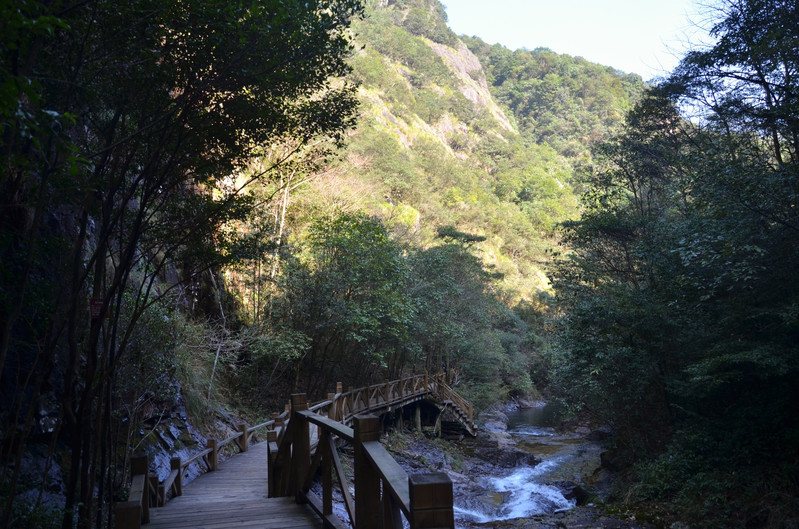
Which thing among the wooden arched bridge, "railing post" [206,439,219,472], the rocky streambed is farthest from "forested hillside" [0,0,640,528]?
the rocky streambed

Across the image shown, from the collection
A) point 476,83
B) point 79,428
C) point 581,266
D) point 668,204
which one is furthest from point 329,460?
point 476,83

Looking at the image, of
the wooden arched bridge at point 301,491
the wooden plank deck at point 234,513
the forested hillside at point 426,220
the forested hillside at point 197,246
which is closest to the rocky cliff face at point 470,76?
the forested hillside at point 426,220

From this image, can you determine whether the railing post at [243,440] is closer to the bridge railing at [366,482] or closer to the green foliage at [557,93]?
the bridge railing at [366,482]

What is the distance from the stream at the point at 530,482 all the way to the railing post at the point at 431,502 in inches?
395

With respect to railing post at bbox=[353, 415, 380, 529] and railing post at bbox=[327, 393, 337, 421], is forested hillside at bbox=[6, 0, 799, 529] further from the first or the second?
railing post at bbox=[327, 393, 337, 421]

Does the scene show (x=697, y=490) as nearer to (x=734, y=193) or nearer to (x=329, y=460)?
(x=734, y=193)

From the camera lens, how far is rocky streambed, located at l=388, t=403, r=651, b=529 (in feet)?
35.7

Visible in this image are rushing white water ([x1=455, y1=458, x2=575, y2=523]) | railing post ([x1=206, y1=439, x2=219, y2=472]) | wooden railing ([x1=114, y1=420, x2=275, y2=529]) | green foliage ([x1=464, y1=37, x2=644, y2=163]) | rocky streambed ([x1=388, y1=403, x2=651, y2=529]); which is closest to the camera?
wooden railing ([x1=114, y1=420, x2=275, y2=529])

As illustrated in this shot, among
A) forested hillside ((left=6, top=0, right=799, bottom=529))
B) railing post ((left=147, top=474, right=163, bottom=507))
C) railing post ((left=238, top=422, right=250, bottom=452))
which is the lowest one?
railing post ((left=238, top=422, right=250, bottom=452))

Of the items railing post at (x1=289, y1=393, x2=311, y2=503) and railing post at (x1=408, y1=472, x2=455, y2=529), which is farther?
railing post at (x1=289, y1=393, x2=311, y2=503)

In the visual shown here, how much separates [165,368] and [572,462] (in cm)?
1376

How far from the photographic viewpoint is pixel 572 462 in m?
16.6

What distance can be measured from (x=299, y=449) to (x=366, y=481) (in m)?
1.76

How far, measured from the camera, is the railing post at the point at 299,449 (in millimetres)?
4129
